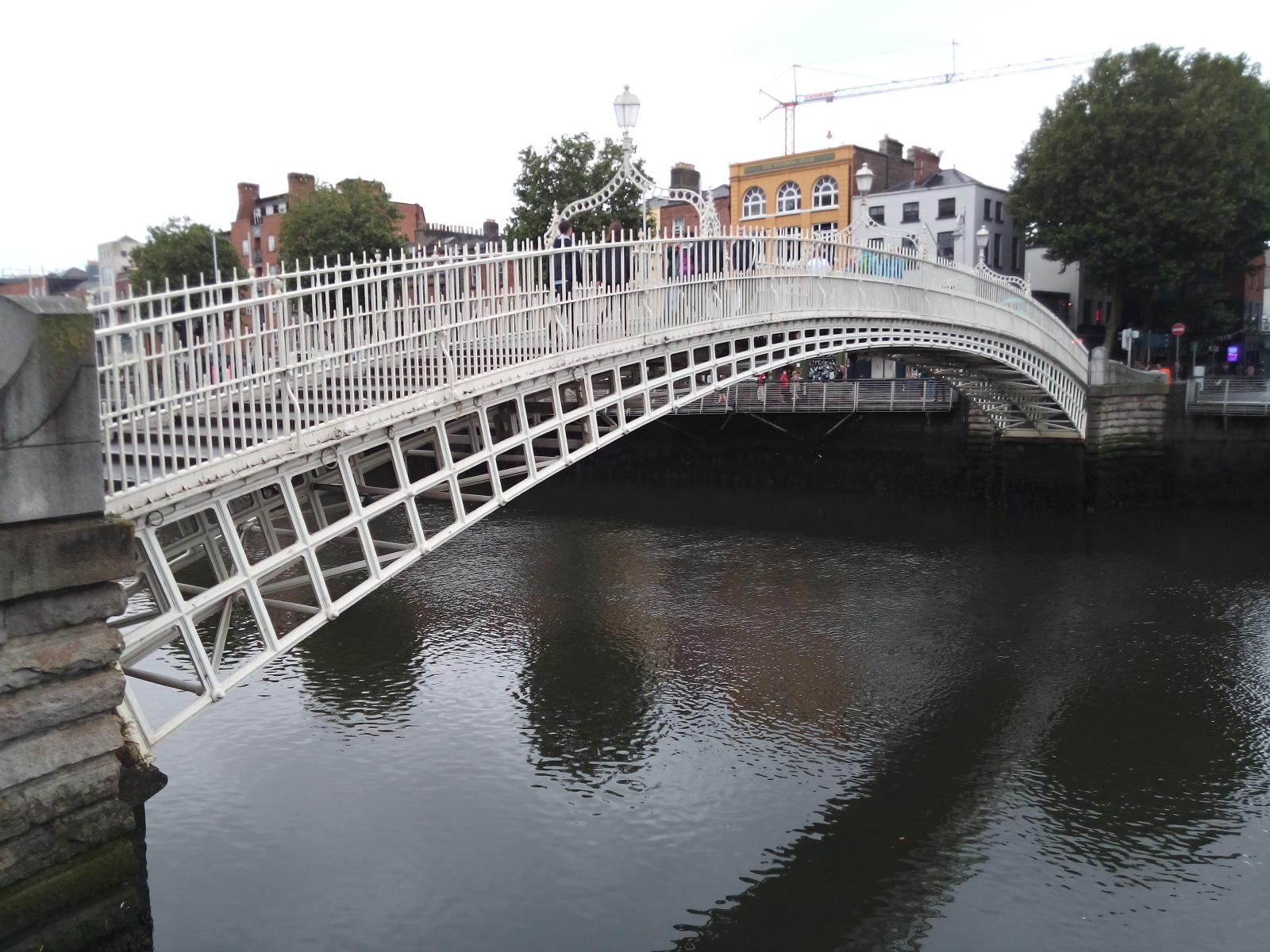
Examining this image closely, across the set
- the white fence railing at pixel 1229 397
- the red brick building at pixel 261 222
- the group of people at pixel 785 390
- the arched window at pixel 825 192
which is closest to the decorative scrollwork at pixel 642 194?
the group of people at pixel 785 390

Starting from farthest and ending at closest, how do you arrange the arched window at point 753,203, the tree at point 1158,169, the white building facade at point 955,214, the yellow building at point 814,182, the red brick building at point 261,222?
the red brick building at point 261,222 < the arched window at point 753,203 < the yellow building at point 814,182 < the white building facade at point 955,214 < the tree at point 1158,169

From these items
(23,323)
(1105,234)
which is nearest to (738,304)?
(23,323)

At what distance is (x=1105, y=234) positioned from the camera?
96.0 feet

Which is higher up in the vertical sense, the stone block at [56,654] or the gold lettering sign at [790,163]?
the gold lettering sign at [790,163]

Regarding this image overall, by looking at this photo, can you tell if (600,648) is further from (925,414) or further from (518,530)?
(925,414)

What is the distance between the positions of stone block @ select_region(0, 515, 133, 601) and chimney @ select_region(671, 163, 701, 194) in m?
23.0

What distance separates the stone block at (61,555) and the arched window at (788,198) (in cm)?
3667

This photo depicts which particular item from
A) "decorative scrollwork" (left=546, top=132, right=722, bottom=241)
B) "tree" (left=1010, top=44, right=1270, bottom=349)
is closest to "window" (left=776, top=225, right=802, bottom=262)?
"decorative scrollwork" (left=546, top=132, right=722, bottom=241)

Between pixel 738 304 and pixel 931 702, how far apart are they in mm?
5418

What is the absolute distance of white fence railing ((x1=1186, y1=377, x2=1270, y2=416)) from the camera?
2436cm

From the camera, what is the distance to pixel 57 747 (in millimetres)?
5395

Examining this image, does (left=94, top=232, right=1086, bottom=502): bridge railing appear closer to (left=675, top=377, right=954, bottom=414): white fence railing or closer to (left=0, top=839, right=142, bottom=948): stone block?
(left=0, top=839, right=142, bottom=948): stone block

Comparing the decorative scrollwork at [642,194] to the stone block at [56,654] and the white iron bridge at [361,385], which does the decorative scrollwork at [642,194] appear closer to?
the white iron bridge at [361,385]

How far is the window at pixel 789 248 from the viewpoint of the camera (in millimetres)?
13344
